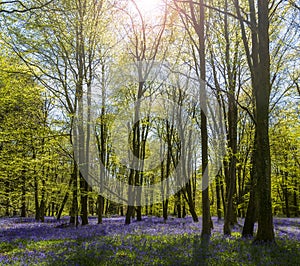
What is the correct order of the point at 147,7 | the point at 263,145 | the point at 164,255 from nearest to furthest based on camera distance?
1. the point at 164,255
2. the point at 263,145
3. the point at 147,7

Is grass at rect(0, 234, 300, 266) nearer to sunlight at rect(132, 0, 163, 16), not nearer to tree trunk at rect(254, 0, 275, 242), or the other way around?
tree trunk at rect(254, 0, 275, 242)

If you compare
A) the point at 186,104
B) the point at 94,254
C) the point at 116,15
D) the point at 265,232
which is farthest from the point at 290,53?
the point at 94,254

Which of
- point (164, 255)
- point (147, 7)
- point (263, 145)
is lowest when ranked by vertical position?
point (164, 255)

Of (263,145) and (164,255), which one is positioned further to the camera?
(263,145)

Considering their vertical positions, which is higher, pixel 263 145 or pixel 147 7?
pixel 147 7

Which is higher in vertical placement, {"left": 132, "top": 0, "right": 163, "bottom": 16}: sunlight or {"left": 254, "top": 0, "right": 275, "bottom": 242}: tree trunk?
{"left": 132, "top": 0, "right": 163, "bottom": 16}: sunlight

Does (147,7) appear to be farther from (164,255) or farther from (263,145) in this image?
(164,255)

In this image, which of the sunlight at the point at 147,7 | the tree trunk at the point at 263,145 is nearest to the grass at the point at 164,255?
the tree trunk at the point at 263,145

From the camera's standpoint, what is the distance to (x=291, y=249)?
26.7 ft

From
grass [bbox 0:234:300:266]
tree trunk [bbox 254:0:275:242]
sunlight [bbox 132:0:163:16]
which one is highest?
sunlight [bbox 132:0:163:16]

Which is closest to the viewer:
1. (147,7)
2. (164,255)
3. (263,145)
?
(164,255)

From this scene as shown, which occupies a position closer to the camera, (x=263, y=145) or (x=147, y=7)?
(x=263, y=145)

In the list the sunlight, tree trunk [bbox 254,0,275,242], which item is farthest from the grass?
the sunlight

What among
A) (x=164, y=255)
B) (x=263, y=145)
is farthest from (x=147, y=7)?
(x=164, y=255)
